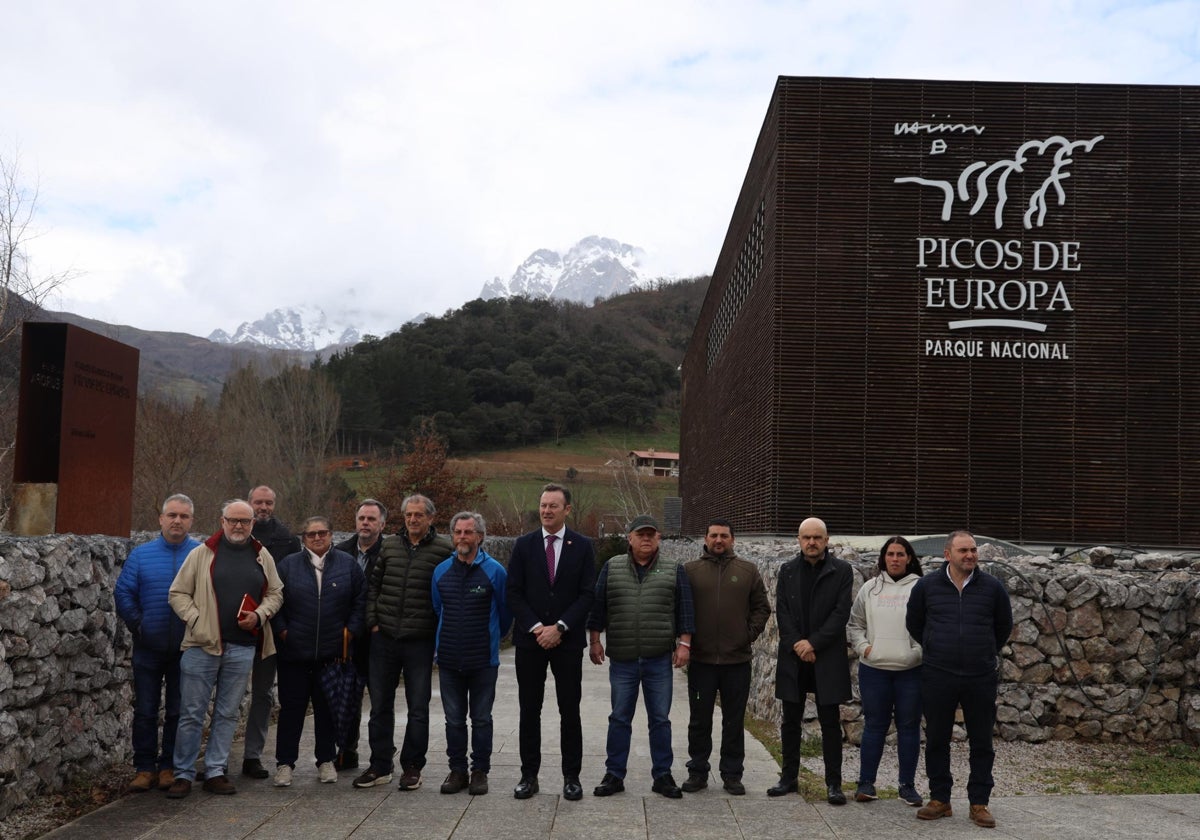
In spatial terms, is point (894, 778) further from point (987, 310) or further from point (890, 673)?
point (987, 310)

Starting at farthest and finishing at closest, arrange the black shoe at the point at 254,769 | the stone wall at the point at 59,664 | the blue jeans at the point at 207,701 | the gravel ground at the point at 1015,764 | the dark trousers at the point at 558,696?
the gravel ground at the point at 1015,764 → the black shoe at the point at 254,769 → the dark trousers at the point at 558,696 → the blue jeans at the point at 207,701 → the stone wall at the point at 59,664

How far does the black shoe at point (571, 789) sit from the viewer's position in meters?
6.86

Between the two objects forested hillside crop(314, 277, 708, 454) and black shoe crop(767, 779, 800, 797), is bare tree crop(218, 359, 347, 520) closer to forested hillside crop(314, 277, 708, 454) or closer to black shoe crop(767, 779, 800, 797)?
forested hillside crop(314, 277, 708, 454)

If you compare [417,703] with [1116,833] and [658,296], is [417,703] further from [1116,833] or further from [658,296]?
[658,296]

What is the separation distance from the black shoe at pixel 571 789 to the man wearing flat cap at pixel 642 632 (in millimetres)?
225

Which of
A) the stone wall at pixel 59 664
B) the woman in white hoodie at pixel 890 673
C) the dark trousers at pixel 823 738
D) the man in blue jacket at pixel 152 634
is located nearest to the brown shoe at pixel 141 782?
the man in blue jacket at pixel 152 634

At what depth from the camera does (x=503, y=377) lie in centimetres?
7531

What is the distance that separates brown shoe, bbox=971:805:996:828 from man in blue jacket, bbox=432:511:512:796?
2.99 meters

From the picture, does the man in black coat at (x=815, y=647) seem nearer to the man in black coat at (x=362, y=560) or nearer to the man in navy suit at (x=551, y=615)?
the man in navy suit at (x=551, y=615)

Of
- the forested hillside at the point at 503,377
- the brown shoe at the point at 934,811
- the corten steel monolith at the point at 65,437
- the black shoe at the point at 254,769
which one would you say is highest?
the forested hillside at the point at 503,377

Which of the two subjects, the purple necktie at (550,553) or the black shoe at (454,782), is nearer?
the black shoe at (454,782)

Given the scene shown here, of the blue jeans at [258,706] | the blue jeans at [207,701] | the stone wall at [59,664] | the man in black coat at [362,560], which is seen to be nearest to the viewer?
the stone wall at [59,664]

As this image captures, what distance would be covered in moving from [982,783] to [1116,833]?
75cm

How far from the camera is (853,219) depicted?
1767 cm
